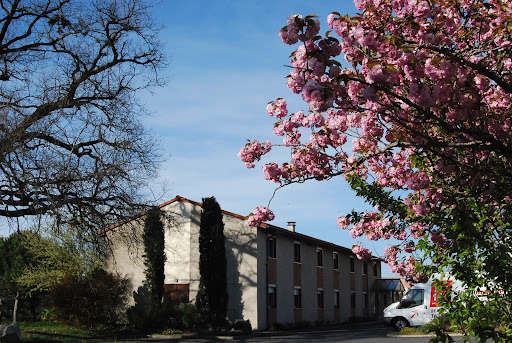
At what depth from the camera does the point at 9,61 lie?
64.3 feet

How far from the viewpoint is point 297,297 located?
35.1 m

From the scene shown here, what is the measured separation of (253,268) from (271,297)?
2.63m

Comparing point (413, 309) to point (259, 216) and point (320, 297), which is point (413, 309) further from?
point (259, 216)

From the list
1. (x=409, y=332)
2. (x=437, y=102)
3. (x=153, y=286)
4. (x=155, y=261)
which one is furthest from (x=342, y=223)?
(x=155, y=261)

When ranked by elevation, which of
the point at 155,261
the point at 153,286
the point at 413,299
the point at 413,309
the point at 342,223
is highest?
the point at 342,223

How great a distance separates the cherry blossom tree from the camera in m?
5.47

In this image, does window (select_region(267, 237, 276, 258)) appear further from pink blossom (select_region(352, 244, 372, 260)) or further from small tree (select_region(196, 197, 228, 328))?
pink blossom (select_region(352, 244, 372, 260))

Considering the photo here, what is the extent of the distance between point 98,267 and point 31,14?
48.4ft

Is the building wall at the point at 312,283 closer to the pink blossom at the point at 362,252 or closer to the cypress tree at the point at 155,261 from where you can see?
the cypress tree at the point at 155,261

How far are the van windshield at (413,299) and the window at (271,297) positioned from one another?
7.17m

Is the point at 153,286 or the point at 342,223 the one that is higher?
the point at 342,223

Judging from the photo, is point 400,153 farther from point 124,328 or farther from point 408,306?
point 124,328

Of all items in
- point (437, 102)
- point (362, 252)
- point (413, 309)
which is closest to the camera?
point (437, 102)

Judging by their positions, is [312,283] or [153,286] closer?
[153,286]
